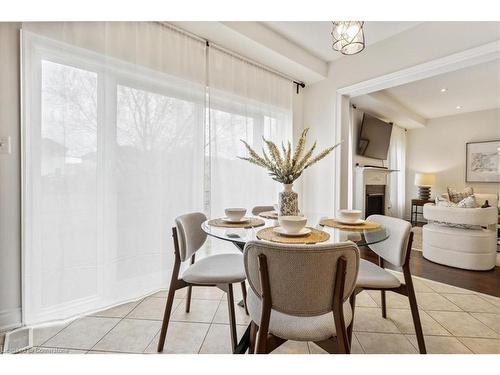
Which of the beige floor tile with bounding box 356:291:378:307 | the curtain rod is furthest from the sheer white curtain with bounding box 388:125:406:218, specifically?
the beige floor tile with bounding box 356:291:378:307

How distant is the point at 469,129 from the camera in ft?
18.2

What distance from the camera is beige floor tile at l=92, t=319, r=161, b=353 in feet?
4.85

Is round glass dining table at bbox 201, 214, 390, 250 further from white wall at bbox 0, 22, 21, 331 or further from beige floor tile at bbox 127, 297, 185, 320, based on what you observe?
white wall at bbox 0, 22, 21, 331

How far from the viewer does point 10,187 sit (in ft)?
5.20

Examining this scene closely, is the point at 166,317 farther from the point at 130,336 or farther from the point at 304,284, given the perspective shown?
the point at 304,284

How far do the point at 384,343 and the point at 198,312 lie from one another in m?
1.31

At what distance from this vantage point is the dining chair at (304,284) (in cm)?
88

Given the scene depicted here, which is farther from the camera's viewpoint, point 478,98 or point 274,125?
point 478,98

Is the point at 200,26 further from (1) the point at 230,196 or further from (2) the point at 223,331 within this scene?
(2) the point at 223,331

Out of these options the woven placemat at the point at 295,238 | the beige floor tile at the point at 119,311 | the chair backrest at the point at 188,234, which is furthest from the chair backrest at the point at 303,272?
the beige floor tile at the point at 119,311

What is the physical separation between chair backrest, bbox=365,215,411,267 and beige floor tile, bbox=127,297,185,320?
1620 mm

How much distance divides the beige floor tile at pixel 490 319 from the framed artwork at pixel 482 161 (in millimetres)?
4821
